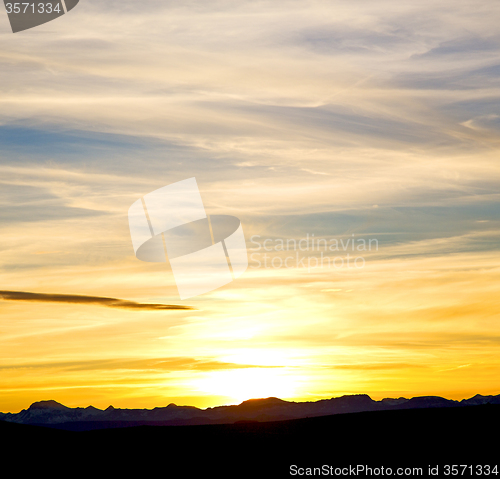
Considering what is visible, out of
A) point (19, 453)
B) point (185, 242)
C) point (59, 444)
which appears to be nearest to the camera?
point (185, 242)

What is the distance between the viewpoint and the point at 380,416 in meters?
104

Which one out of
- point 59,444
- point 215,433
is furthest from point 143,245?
point 215,433

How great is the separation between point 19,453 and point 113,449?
35.0 ft

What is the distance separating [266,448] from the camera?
226 feet

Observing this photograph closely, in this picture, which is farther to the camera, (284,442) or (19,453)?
(284,442)

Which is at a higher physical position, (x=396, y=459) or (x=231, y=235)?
(x=231, y=235)

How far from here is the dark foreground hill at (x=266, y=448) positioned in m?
58.1

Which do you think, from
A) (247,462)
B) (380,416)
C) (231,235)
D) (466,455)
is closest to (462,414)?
(380,416)

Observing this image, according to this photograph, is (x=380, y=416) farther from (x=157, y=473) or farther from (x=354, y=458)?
(x=157, y=473)

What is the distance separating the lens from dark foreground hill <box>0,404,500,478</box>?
191ft

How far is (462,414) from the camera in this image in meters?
95.7

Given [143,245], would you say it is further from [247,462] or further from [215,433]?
[215,433]

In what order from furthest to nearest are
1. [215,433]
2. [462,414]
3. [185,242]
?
1. [462,414]
2. [215,433]
3. [185,242]

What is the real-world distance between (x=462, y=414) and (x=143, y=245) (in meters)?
66.4
